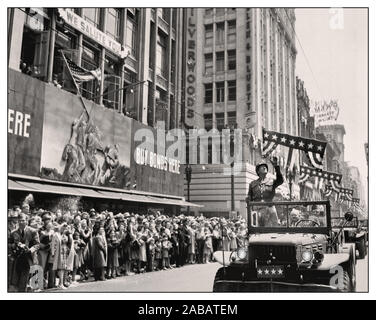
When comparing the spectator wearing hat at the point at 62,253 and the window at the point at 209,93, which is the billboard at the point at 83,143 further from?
the window at the point at 209,93

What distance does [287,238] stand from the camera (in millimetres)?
6215

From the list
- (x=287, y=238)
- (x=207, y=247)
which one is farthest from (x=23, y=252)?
(x=287, y=238)

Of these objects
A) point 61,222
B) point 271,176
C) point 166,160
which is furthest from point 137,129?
point 271,176

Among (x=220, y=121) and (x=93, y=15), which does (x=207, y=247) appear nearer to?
(x=220, y=121)

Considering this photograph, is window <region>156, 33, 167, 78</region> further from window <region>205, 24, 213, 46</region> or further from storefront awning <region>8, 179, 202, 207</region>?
storefront awning <region>8, 179, 202, 207</region>

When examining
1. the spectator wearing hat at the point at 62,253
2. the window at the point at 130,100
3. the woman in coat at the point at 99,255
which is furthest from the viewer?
the window at the point at 130,100

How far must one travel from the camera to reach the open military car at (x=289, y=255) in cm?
615

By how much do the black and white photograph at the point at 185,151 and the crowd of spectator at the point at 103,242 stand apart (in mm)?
29

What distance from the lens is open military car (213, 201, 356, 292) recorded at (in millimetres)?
6152

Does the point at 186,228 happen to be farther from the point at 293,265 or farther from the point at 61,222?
the point at 293,265

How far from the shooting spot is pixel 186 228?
9805 millimetres

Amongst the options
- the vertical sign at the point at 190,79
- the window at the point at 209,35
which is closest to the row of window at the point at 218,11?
the window at the point at 209,35

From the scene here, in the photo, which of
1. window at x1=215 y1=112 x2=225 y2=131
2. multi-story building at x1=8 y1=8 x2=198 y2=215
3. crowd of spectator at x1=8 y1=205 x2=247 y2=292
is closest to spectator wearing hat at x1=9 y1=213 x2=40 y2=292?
crowd of spectator at x1=8 y1=205 x2=247 y2=292

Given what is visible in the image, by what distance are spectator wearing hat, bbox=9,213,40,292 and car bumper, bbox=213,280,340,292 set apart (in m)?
3.23
